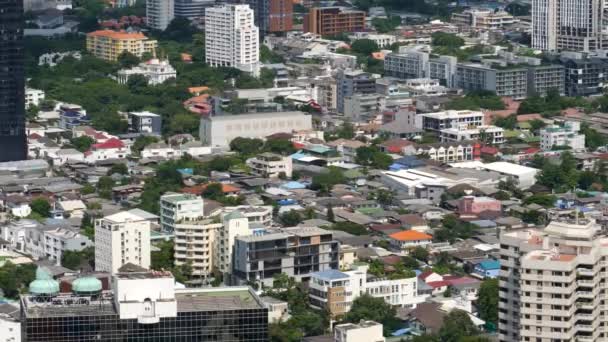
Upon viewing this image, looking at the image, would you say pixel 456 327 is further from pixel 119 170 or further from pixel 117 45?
pixel 117 45

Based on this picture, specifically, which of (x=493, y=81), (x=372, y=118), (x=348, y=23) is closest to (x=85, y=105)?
(x=372, y=118)

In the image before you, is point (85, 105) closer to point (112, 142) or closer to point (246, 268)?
point (112, 142)

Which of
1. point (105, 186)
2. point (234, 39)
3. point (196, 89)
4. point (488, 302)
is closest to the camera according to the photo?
point (488, 302)

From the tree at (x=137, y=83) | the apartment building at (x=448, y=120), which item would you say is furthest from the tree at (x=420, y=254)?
the tree at (x=137, y=83)

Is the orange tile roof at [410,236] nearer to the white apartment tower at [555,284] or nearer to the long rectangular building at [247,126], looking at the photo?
the long rectangular building at [247,126]

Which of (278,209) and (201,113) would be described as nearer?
(278,209)

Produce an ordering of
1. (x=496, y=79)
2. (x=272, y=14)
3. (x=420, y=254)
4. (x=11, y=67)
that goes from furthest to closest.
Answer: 1. (x=272, y=14)
2. (x=496, y=79)
3. (x=11, y=67)
4. (x=420, y=254)

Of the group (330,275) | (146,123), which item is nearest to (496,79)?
(146,123)
